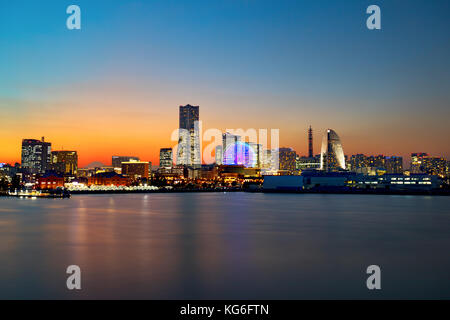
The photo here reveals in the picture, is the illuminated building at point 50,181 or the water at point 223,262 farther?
the illuminated building at point 50,181

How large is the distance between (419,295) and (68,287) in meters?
11.8

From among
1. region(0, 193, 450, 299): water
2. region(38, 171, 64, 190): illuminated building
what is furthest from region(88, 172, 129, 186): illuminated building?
region(0, 193, 450, 299): water

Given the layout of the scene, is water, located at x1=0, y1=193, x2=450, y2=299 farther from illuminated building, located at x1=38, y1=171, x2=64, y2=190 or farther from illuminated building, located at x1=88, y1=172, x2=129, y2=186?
illuminated building, located at x1=88, y1=172, x2=129, y2=186

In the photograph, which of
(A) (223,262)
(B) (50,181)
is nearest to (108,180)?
(B) (50,181)

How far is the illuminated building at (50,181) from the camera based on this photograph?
503 feet

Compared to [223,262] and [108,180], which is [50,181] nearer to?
[108,180]

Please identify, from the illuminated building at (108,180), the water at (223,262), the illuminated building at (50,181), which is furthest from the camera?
the illuminated building at (108,180)

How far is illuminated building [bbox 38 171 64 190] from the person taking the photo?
153288 millimetres

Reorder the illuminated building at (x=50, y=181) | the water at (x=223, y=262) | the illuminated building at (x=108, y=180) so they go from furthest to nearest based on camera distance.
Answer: the illuminated building at (x=108, y=180), the illuminated building at (x=50, y=181), the water at (x=223, y=262)

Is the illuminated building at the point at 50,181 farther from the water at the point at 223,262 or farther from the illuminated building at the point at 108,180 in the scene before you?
the water at the point at 223,262

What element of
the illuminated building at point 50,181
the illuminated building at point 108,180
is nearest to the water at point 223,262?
the illuminated building at point 50,181

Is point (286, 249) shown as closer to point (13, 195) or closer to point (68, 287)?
point (68, 287)

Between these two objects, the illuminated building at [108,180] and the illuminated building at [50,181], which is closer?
the illuminated building at [50,181]
